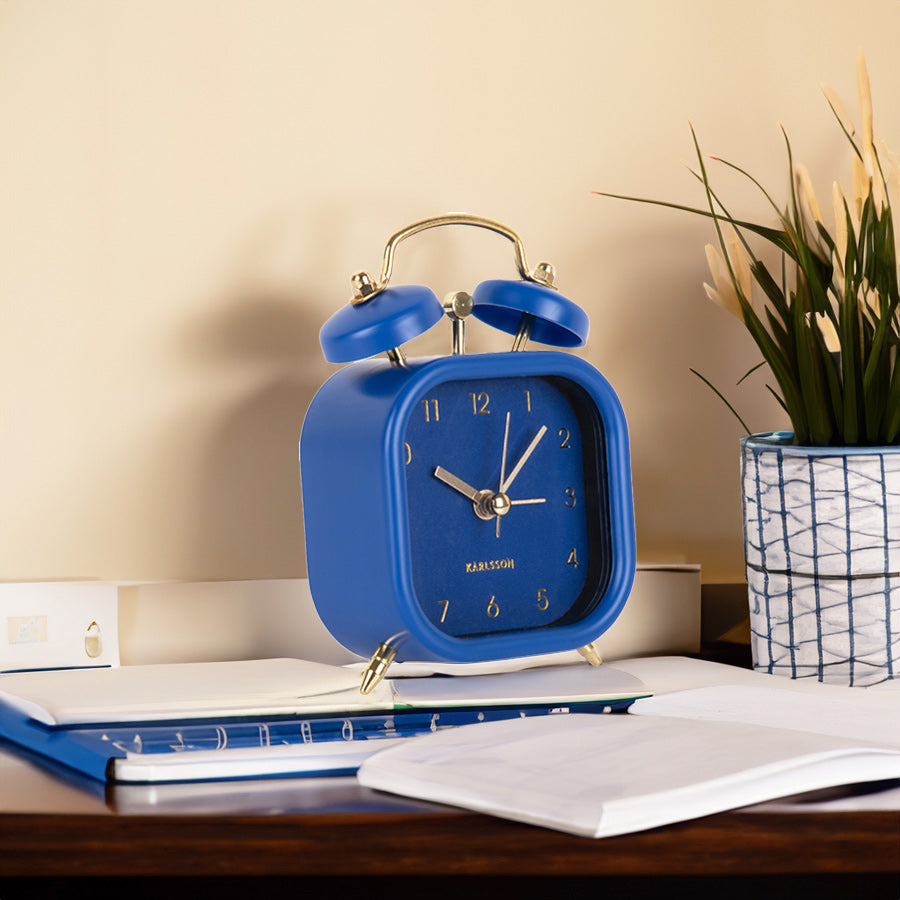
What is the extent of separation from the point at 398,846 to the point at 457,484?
1.23 ft

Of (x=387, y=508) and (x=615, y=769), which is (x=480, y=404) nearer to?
(x=387, y=508)

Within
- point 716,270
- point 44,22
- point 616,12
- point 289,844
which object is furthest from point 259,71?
point 289,844

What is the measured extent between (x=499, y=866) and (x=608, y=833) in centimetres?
6

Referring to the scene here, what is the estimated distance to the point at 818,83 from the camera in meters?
1.12

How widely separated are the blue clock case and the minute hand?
0.05 m

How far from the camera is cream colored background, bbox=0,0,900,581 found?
99 centimetres

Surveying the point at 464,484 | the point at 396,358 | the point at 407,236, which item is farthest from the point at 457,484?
the point at 407,236

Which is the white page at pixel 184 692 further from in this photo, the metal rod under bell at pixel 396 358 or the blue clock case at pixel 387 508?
the metal rod under bell at pixel 396 358

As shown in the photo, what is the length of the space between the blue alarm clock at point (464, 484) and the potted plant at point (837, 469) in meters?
0.13

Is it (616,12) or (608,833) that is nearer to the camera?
(608,833)

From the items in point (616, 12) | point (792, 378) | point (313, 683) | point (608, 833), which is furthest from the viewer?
point (616, 12)

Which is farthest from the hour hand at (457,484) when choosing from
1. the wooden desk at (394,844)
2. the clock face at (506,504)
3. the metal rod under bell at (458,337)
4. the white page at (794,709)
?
the wooden desk at (394,844)

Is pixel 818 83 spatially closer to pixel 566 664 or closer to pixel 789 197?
pixel 789 197

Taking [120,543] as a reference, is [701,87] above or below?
above
